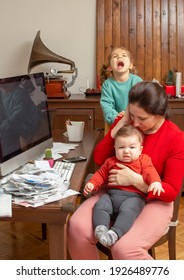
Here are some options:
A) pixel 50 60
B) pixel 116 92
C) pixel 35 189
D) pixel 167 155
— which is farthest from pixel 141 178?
pixel 50 60

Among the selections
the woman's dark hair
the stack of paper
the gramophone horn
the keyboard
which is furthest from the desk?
the gramophone horn

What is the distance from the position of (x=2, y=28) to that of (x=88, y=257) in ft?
9.08

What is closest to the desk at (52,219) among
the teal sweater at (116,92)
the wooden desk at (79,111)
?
the teal sweater at (116,92)

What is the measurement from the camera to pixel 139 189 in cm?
187

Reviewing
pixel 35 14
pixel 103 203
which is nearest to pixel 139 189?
pixel 103 203

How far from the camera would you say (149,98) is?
1.89 m

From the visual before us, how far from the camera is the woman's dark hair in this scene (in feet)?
6.21

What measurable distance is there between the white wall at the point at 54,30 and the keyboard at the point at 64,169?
77.5 inches

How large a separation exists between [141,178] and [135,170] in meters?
0.05

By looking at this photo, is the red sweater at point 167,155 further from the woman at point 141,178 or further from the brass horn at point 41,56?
the brass horn at point 41,56

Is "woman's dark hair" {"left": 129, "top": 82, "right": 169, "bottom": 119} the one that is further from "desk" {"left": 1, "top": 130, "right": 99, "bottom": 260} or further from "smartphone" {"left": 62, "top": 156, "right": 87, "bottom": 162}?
"desk" {"left": 1, "top": 130, "right": 99, "bottom": 260}
